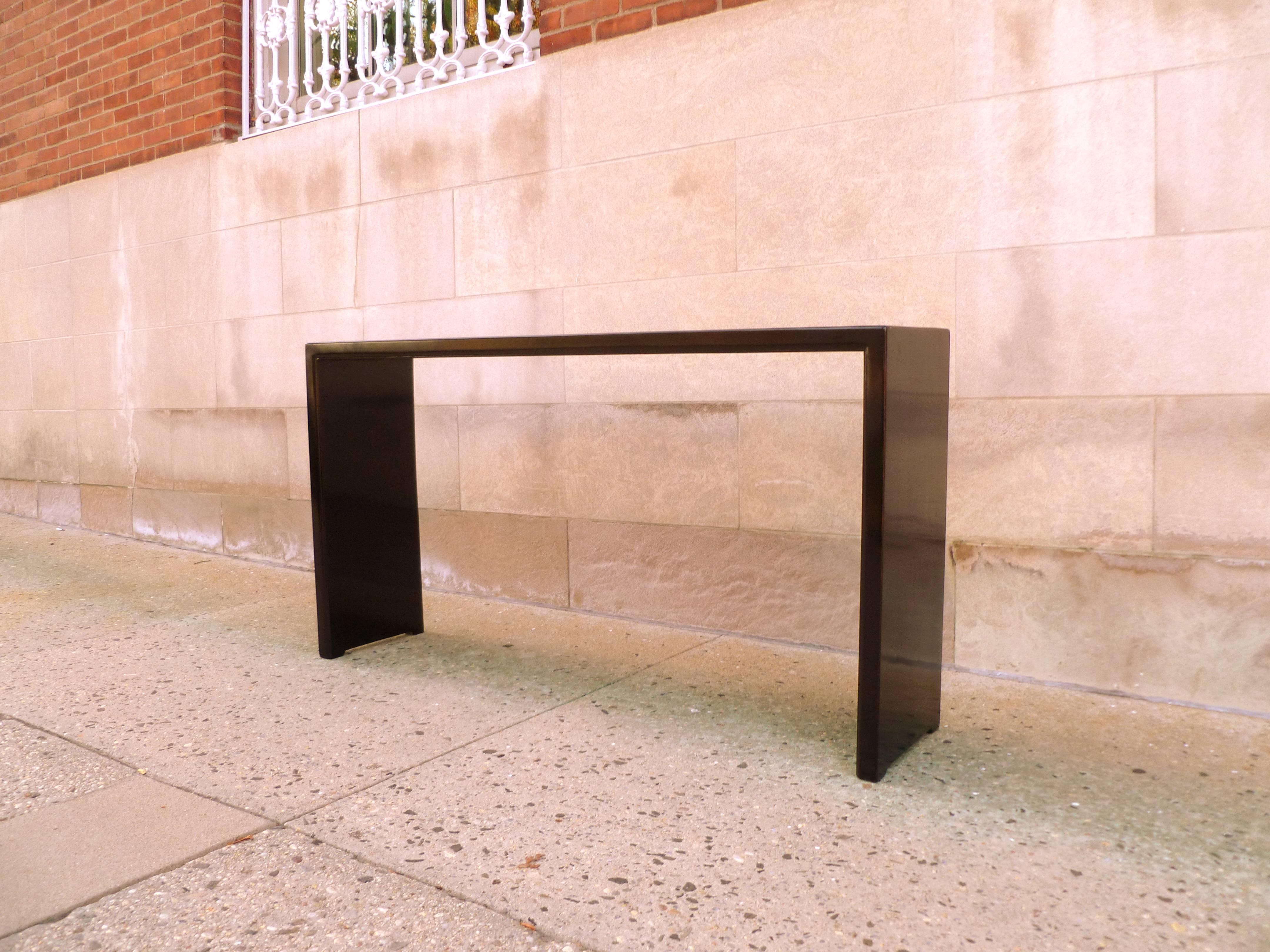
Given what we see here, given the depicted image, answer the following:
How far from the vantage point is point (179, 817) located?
2.16 m

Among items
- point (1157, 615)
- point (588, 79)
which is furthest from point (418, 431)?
point (1157, 615)

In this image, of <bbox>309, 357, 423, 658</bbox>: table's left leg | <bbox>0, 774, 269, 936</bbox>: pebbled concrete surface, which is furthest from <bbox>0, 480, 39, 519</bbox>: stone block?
<bbox>0, 774, 269, 936</bbox>: pebbled concrete surface

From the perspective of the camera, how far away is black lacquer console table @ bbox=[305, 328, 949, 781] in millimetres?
2301

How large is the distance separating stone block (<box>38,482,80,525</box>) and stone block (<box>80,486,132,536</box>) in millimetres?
Answer: 63

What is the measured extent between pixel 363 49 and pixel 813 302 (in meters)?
2.76

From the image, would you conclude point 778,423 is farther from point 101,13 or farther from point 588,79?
point 101,13

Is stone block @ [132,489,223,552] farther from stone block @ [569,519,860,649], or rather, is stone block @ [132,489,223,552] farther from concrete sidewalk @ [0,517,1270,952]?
stone block @ [569,519,860,649]

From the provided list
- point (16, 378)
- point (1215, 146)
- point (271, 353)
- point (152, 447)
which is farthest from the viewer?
point (16, 378)

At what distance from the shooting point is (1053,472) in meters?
2.96

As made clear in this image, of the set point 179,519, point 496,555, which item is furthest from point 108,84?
point 496,555

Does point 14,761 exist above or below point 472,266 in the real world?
below

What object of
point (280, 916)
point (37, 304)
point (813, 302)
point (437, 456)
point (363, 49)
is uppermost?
point (363, 49)

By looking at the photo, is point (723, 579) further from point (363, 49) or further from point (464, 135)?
point (363, 49)

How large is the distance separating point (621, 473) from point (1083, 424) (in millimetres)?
1658
